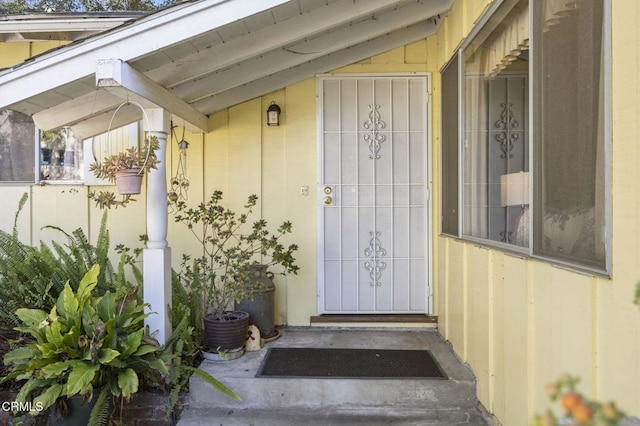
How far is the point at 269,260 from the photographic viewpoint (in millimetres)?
3816

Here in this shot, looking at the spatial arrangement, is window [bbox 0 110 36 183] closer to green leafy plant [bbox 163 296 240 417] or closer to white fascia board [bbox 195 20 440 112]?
white fascia board [bbox 195 20 440 112]

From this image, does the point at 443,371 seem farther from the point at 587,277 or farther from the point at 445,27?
the point at 445,27

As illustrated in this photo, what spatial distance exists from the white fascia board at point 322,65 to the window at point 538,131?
36.5 inches

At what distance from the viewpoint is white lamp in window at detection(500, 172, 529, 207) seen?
2068 millimetres

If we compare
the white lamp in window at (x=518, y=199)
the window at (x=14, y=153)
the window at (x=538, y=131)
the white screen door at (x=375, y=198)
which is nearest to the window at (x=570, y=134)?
the window at (x=538, y=131)

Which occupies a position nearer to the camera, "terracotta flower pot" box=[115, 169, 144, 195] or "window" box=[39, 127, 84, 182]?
"terracotta flower pot" box=[115, 169, 144, 195]

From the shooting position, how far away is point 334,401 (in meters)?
2.65

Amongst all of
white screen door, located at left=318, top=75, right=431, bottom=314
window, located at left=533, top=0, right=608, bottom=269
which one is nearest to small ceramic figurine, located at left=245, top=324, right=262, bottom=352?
white screen door, located at left=318, top=75, right=431, bottom=314

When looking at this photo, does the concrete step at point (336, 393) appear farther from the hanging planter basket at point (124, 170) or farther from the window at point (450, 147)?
the hanging planter basket at point (124, 170)

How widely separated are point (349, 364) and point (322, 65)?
2557mm

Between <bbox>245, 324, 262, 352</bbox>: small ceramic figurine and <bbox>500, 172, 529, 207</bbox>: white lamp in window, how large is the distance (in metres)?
2.05

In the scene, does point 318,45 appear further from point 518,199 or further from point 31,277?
point 31,277

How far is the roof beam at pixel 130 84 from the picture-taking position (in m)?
2.29

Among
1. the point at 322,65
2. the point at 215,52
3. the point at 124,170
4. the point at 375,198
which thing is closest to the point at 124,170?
the point at 124,170
